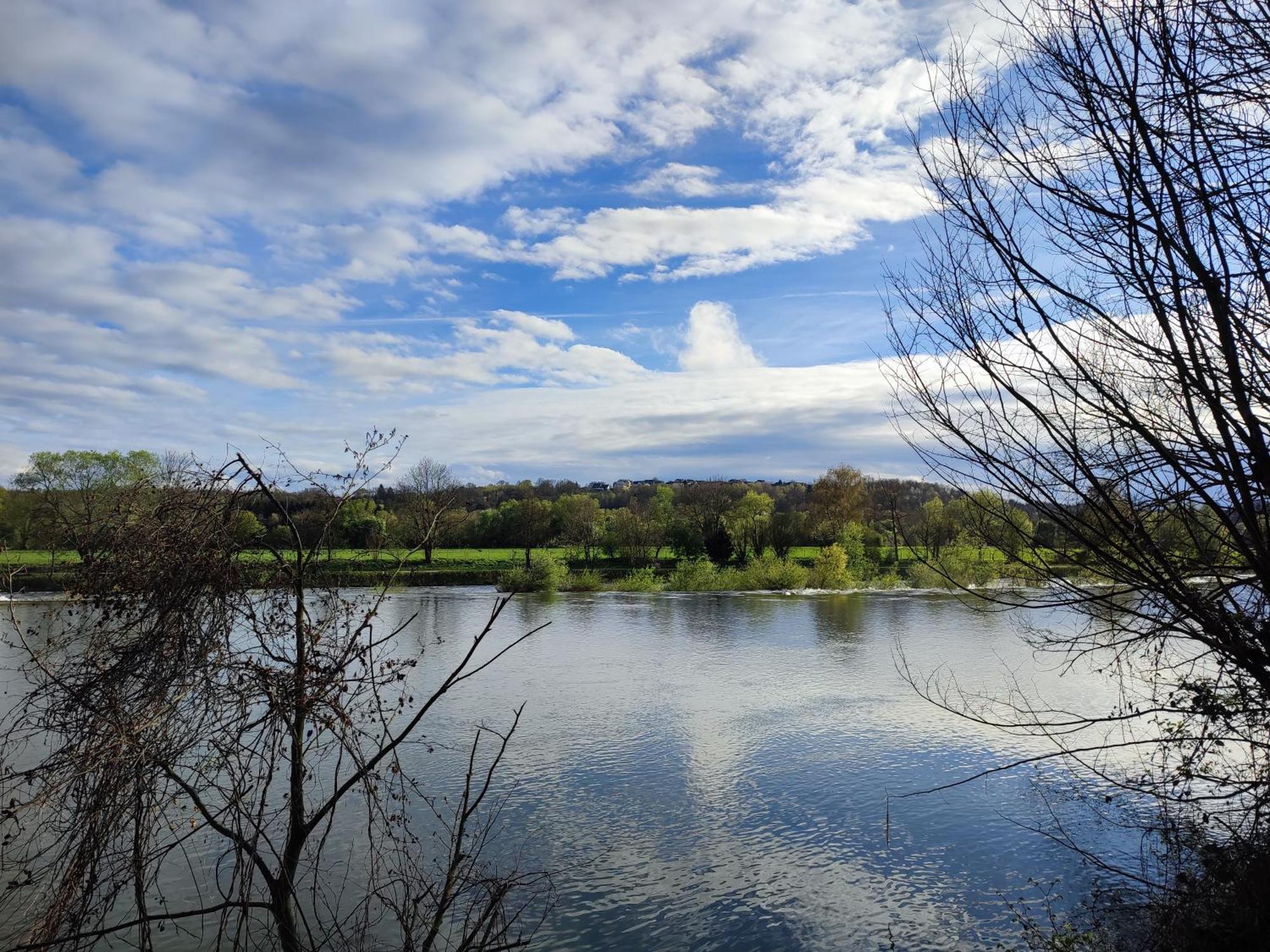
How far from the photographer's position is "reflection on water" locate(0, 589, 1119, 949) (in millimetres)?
7133

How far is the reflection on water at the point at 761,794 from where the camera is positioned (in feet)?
23.4

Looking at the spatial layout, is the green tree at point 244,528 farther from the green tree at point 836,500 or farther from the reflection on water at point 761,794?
the green tree at point 836,500

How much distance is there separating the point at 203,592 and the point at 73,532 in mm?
710

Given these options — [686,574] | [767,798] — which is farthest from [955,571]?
[767,798]

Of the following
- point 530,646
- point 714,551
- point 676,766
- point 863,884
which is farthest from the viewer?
point 714,551

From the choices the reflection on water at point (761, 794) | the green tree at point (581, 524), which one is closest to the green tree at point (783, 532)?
the green tree at point (581, 524)

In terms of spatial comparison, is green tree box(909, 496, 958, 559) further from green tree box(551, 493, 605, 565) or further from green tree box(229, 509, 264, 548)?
green tree box(229, 509, 264, 548)

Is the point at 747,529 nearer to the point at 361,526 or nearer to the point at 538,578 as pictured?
the point at 538,578

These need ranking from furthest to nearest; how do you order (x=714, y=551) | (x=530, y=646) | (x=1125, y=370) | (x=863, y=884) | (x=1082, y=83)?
(x=714, y=551) → (x=530, y=646) → (x=863, y=884) → (x=1125, y=370) → (x=1082, y=83)

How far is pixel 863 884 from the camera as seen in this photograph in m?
7.66

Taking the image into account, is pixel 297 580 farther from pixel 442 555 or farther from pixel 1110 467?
pixel 442 555

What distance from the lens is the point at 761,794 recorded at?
10.1 meters

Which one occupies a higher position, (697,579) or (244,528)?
(244,528)

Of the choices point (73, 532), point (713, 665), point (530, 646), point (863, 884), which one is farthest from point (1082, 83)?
point (530, 646)
